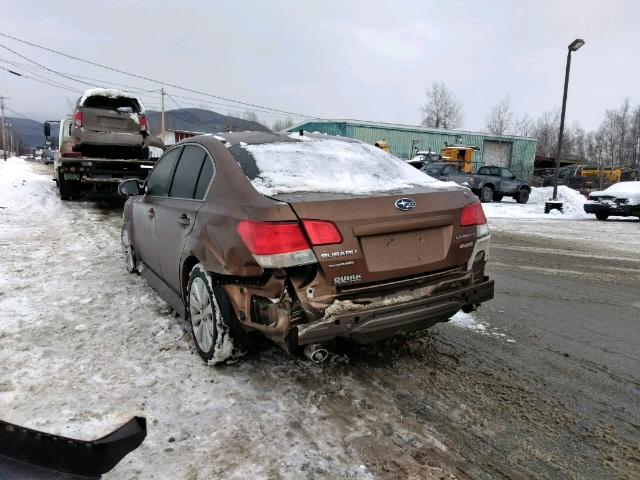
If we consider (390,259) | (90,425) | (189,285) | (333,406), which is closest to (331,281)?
(390,259)

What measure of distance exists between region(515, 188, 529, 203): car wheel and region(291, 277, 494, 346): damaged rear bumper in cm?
1993

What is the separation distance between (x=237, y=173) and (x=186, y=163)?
1.01 meters

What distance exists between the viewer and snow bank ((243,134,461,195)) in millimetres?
3016

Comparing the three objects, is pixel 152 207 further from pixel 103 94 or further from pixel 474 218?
pixel 103 94

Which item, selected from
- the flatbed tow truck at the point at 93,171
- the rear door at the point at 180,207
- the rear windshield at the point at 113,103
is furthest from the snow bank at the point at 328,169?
the rear windshield at the point at 113,103

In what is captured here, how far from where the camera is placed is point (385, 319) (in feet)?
8.87

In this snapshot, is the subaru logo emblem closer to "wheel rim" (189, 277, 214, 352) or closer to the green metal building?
"wheel rim" (189, 277, 214, 352)

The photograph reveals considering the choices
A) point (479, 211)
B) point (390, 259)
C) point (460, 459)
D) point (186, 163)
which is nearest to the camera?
point (460, 459)

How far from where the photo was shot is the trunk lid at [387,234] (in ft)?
8.77

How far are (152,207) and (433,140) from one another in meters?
40.1

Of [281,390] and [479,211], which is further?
[479,211]

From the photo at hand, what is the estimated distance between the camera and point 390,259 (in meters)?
2.82

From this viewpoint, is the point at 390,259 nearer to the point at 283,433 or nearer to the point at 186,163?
the point at 283,433

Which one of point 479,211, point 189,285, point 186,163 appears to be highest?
point 186,163
